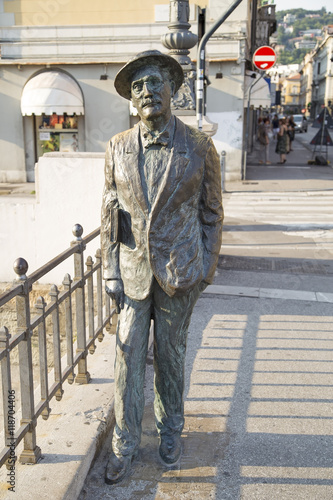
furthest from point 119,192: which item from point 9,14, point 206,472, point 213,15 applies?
point 9,14

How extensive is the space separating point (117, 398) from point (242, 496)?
887 millimetres

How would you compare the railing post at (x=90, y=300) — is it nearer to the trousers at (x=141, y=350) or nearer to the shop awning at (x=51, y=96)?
the trousers at (x=141, y=350)

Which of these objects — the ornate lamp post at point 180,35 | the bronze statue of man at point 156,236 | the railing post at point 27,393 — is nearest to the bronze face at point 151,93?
the bronze statue of man at point 156,236

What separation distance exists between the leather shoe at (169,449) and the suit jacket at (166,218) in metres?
0.91

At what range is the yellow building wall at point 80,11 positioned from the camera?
19.1m

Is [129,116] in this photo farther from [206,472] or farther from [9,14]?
[206,472]

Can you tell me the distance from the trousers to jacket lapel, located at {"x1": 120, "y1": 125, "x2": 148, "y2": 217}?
0.47 m

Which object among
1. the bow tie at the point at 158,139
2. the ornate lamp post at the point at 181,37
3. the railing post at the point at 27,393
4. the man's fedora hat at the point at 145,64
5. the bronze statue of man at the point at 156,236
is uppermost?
the ornate lamp post at the point at 181,37

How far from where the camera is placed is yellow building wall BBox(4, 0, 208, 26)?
19.1 meters

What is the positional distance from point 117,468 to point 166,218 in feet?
4.84

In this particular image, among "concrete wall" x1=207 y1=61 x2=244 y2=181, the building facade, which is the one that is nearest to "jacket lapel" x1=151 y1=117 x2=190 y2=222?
the building facade

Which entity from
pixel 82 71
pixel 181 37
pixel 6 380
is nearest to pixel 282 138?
pixel 82 71

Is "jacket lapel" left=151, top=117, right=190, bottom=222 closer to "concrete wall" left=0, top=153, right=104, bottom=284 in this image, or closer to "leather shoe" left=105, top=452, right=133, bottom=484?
"leather shoe" left=105, top=452, right=133, bottom=484

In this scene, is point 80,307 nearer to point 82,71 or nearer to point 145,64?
point 145,64
